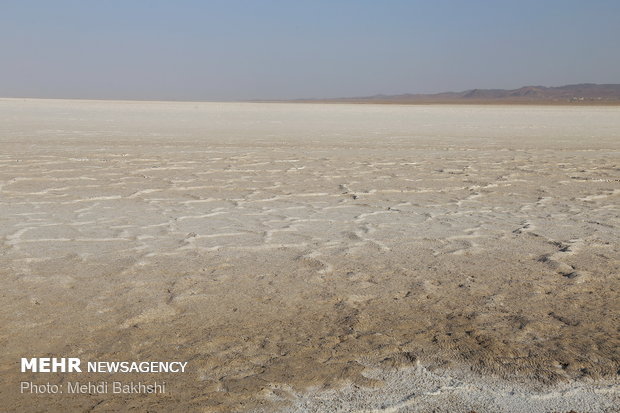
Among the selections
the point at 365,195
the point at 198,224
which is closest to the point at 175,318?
the point at 198,224

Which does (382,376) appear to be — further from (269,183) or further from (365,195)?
(269,183)

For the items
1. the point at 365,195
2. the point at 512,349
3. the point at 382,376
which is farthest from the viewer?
the point at 365,195

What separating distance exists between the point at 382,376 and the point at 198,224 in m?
2.25

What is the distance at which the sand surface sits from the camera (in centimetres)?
196

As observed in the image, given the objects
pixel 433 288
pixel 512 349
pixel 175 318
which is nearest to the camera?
pixel 512 349

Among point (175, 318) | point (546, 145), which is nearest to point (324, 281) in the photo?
point (175, 318)

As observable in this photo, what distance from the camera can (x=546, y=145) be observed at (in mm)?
10375

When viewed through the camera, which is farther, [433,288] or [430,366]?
[433,288]

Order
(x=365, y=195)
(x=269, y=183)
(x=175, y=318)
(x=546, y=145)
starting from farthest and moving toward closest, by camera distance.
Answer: (x=546, y=145) → (x=269, y=183) → (x=365, y=195) → (x=175, y=318)

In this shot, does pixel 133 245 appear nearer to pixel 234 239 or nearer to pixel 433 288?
pixel 234 239

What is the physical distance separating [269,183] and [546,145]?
5.93 metres

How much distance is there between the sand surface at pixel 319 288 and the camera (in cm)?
196

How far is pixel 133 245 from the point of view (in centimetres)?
352

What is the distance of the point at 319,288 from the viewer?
285 centimetres
